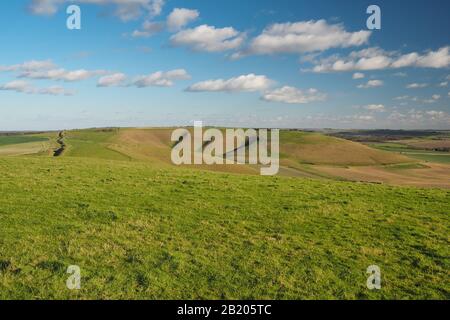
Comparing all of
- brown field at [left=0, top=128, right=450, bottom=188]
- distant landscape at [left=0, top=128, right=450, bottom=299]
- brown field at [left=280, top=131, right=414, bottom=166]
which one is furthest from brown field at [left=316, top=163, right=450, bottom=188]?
distant landscape at [left=0, top=128, right=450, bottom=299]

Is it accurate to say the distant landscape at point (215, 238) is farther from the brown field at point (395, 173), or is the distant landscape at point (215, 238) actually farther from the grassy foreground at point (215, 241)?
the brown field at point (395, 173)

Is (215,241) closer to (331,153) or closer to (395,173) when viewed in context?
(395,173)

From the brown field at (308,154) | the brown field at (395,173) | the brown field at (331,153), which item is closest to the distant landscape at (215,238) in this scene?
the brown field at (308,154)

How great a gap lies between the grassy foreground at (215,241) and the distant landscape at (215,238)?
0.18 feet

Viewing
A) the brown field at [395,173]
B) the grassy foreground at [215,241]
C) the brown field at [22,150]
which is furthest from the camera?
the brown field at [395,173]

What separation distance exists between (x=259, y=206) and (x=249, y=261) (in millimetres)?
7733

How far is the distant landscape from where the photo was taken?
11141 millimetres

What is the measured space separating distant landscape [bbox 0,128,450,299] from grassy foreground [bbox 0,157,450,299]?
55mm

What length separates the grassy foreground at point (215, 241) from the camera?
11.1m

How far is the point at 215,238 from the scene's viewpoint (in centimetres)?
1507

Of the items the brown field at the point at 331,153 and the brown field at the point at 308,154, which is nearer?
the brown field at the point at 308,154

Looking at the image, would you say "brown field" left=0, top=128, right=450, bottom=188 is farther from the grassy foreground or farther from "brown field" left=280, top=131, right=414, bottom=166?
the grassy foreground

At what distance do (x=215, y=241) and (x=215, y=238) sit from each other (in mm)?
347
